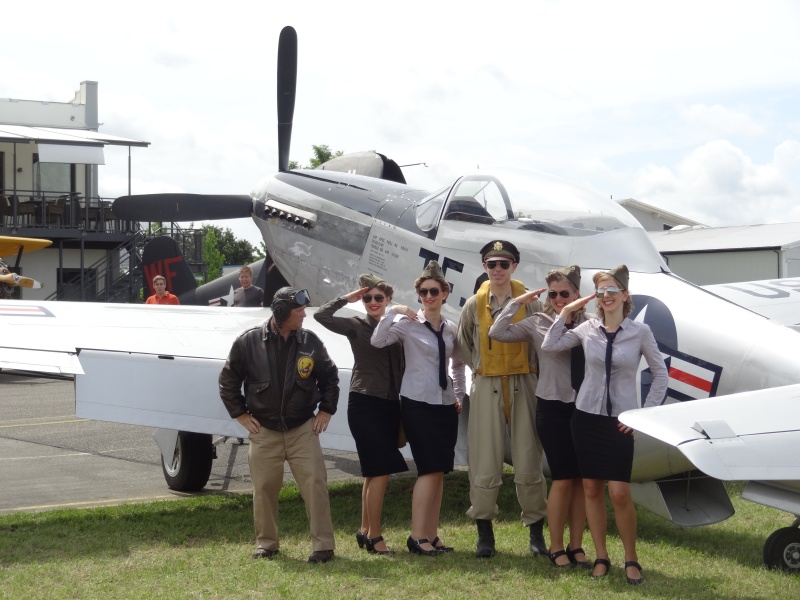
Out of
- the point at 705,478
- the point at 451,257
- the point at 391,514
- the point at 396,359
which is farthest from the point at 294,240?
the point at 705,478

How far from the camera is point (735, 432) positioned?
12.7 feet

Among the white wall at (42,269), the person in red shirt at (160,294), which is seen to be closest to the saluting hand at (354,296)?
the person in red shirt at (160,294)

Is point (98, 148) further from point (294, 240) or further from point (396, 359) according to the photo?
point (396, 359)

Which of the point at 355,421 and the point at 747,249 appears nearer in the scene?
the point at 355,421

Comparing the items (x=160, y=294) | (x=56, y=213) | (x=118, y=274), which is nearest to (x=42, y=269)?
(x=56, y=213)

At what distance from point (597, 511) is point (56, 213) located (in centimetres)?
2395

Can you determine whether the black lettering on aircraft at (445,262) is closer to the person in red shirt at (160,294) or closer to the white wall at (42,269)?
the person in red shirt at (160,294)

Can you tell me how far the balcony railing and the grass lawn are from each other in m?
19.9

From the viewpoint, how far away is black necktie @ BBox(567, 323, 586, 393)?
5.27m

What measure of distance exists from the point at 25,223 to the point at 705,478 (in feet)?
79.1

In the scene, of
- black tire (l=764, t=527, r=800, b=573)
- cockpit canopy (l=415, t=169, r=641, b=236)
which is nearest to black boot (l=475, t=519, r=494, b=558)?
black tire (l=764, t=527, r=800, b=573)

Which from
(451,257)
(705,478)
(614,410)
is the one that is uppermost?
(451,257)

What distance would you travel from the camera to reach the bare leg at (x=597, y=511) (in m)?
5.14

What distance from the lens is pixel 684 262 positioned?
2617 cm
